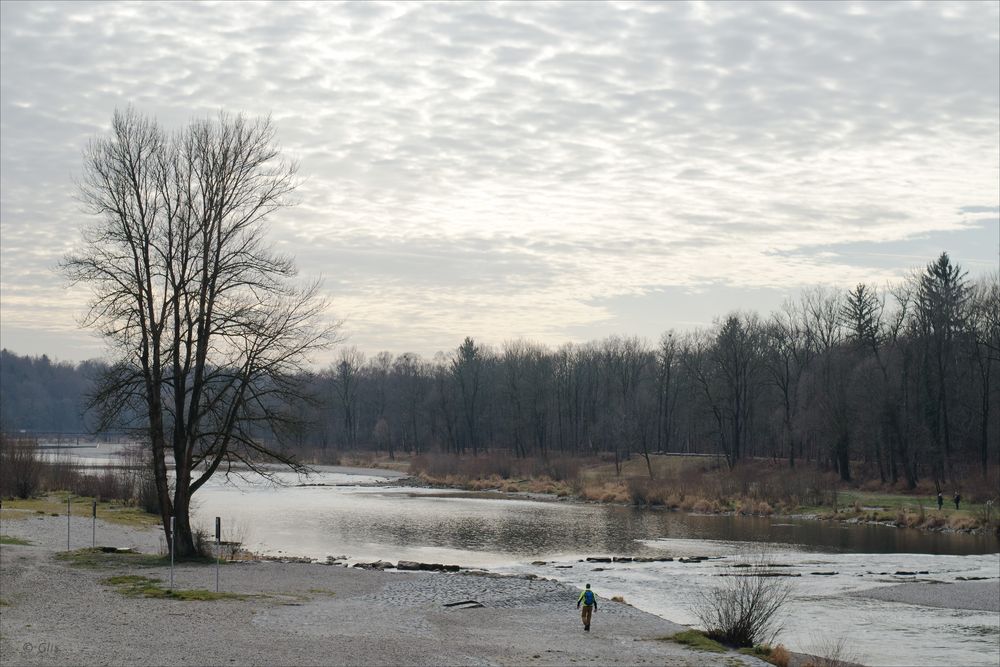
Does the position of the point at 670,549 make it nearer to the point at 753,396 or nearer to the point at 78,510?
the point at 78,510

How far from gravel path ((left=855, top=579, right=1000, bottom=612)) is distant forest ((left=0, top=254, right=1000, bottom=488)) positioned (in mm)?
19015

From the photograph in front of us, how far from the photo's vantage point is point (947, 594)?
30.4 meters

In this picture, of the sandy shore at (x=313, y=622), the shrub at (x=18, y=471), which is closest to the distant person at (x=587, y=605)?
the sandy shore at (x=313, y=622)

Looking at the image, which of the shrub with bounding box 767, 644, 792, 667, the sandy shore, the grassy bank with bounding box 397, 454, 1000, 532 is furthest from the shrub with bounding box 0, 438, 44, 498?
the shrub with bounding box 767, 644, 792, 667

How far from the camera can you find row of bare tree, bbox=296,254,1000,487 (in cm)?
7006

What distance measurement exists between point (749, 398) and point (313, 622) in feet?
259

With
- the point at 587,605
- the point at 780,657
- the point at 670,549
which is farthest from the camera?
the point at 670,549

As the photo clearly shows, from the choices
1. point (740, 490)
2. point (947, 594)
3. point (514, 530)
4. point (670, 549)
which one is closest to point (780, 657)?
point (947, 594)

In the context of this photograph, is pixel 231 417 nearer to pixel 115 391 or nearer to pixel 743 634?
pixel 115 391

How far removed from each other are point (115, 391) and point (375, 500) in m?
39.5

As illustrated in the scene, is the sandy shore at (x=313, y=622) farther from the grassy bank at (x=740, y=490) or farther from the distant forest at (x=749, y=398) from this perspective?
the grassy bank at (x=740, y=490)

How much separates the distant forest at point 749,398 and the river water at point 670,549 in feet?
24.7

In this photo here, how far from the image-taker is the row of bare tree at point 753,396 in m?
Answer: 70.1

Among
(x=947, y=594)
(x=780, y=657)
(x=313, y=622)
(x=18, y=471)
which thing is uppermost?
(x=18, y=471)
